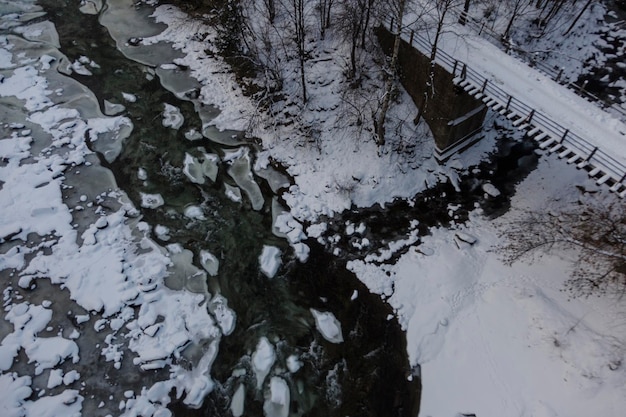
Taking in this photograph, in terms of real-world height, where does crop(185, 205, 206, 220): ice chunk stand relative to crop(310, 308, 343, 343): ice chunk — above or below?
above

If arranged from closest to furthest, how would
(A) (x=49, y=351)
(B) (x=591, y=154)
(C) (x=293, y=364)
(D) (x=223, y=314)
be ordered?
(B) (x=591, y=154), (C) (x=293, y=364), (A) (x=49, y=351), (D) (x=223, y=314)

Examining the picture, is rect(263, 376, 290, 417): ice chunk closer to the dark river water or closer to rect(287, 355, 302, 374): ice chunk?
the dark river water

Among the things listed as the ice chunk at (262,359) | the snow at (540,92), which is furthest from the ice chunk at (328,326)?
the snow at (540,92)

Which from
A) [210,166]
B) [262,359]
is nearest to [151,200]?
[210,166]

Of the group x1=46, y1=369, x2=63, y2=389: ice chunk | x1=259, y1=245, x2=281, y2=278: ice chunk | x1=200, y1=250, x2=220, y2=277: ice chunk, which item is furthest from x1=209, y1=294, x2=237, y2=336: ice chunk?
x1=46, y1=369, x2=63, y2=389: ice chunk

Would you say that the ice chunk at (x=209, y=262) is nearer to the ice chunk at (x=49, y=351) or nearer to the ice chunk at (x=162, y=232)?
the ice chunk at (x=162, y=232)

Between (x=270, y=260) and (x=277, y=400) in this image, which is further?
(x=270, y=260)

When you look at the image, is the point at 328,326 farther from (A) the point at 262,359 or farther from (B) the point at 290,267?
(B) the point at 290,267
